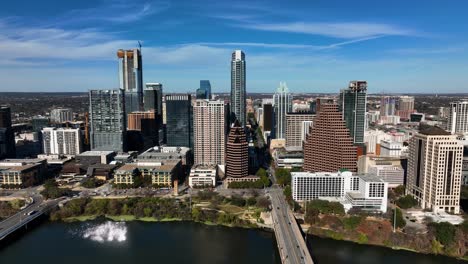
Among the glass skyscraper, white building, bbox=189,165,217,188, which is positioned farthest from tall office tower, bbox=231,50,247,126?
white building, bbox=189,165,217,188

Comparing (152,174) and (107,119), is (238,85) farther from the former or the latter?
(152,174)

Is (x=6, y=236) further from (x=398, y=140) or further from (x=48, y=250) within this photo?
(x=398, y=140)

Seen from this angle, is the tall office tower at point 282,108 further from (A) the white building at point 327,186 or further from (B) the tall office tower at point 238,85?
(A) the white building at point 327,186

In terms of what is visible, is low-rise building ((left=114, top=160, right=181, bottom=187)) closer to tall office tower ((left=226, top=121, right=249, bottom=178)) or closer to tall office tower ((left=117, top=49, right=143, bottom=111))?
tall office tower ((left=226, top=121, right=249, bottom=178))

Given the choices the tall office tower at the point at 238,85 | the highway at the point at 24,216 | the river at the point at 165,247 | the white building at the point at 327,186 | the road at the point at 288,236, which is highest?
the tall office tower at the point at 238,85

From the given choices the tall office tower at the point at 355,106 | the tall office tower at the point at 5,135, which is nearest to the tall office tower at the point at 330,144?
the tall office tower at the point at 355,106

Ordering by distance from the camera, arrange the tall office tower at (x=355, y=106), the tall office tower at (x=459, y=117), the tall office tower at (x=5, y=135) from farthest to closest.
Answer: the tall office tower at (x=459, y=117) < the tall office tower at (x=355, y=106) < the tall office tower at (x=5, y=135)
